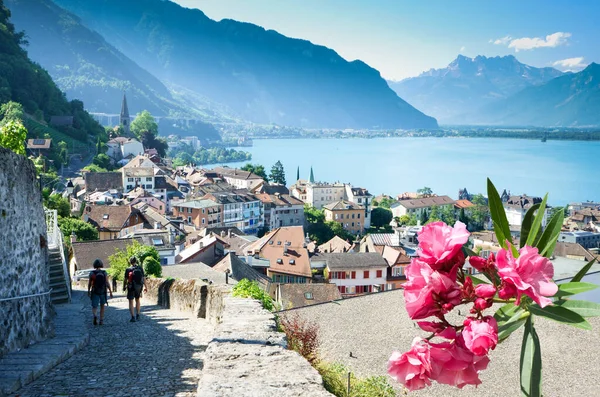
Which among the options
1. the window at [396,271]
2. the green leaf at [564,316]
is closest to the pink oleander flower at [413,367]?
the green leaf at [564,316]

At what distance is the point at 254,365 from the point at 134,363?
8.60 feet

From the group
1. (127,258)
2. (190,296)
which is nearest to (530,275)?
(190,296)

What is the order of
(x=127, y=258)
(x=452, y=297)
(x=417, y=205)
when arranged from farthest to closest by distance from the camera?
(x=417, y=205) → (x=127, y=258) → (x=452, y=297)

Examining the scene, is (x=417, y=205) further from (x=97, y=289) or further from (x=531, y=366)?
(x=531, y=366)

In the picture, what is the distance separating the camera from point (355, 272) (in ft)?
Answer: 138

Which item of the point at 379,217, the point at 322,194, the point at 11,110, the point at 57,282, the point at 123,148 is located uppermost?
the point at 11,110

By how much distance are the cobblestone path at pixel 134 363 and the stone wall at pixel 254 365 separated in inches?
24.6

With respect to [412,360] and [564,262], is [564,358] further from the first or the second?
[564,262]

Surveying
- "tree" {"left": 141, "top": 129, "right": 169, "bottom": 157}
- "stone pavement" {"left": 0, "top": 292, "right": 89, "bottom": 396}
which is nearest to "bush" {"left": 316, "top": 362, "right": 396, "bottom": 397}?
"stone pavement" {"left": 0, "top": 292, "right": 89, "bottom": 396}

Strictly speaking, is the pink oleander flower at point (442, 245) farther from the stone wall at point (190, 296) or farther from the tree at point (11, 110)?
the tree at point (11, 110)

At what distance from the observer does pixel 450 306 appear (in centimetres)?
182

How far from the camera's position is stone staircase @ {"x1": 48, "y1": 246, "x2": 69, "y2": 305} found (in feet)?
38.7

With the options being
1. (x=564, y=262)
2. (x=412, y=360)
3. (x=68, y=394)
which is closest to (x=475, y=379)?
(x=412, y=360)

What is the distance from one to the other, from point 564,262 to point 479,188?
140 m
